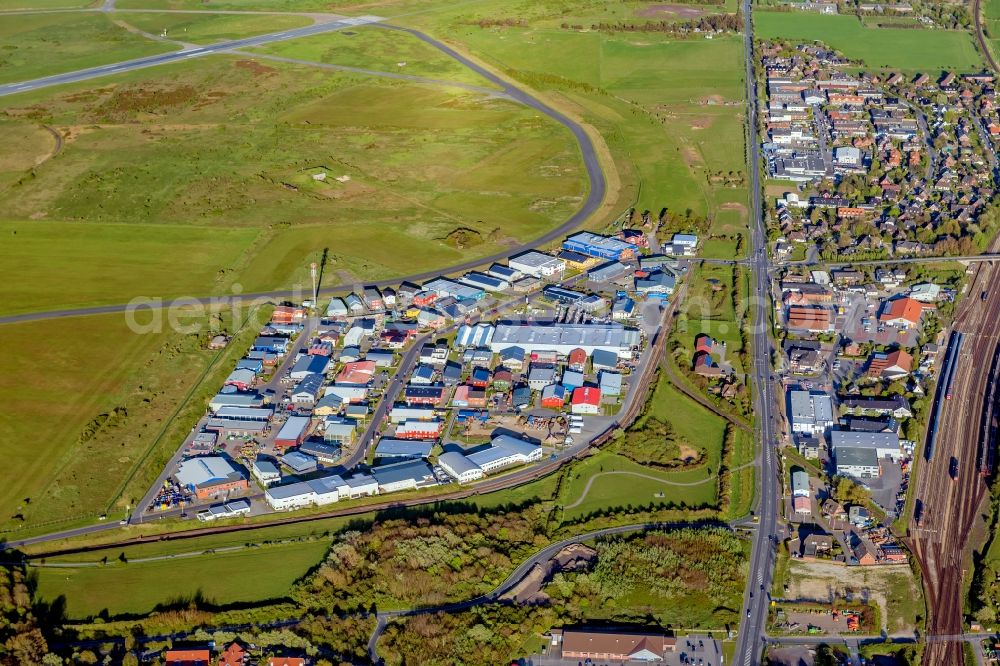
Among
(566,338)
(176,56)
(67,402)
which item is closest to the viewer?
(67,402)

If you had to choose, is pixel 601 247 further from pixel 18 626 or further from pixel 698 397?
pixel 18 626

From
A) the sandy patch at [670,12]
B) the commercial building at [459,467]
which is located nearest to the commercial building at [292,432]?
the commercial building at [459,467]

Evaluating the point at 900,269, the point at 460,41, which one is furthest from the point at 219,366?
the point at 460,41

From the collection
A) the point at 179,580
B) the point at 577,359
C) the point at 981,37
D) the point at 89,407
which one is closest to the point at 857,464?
the point at 577,359

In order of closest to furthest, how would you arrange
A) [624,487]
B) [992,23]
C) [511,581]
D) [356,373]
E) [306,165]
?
[511,581] < [624,487] < [356,373] < [306,165] < [992,23]

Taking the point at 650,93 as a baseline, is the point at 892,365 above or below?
below

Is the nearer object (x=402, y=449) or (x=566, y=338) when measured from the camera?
(x=402, y=449)

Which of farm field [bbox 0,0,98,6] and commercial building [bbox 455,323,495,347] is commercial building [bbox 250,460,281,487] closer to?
commercial building [bbox 455,323,495,347]
